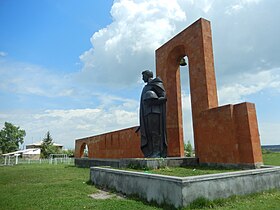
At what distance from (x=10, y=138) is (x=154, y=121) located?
44.9 meters

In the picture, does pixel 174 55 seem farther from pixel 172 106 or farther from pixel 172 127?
pixel 172 127

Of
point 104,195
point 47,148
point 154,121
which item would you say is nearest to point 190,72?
point 154,121

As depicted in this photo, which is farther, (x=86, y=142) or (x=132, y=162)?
(x=86, y=142)

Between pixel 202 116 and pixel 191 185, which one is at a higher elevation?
pixel 202 116

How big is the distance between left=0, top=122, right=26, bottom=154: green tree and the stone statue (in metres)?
43.8

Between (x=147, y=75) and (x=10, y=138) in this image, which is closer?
(x=147, y=75)

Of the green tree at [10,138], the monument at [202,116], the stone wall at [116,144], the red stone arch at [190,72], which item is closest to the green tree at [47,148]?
the green tree at [10,138]

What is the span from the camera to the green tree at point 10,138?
4462cm

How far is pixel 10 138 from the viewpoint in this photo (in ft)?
149

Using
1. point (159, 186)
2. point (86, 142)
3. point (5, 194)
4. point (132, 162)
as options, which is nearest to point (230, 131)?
point (132, 162)

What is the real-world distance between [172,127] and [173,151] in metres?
1.22

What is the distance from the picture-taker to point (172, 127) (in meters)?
12.4

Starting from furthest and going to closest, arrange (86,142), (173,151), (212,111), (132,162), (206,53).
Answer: (86,142)
(173,151)
(206,53)
(212,111)
(132,162)

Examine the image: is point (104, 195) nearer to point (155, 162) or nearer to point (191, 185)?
point (155, 162)
